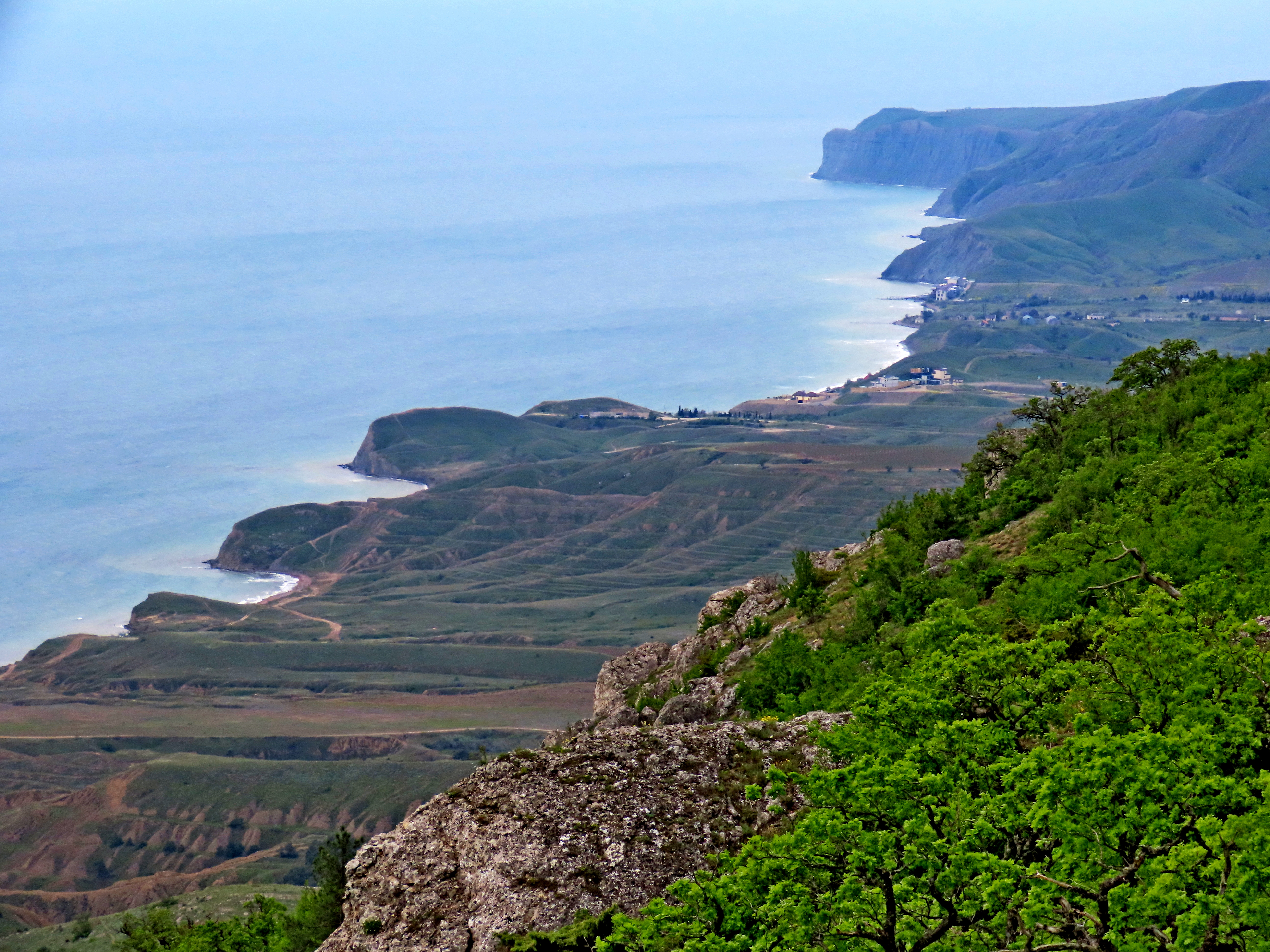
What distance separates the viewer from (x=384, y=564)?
154m

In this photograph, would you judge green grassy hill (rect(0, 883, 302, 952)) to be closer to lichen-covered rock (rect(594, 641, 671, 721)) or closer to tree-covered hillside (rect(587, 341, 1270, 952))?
lichen-covered rock (rect(594, 641, 671, 721))

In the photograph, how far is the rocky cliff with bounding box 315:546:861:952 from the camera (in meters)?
18.1

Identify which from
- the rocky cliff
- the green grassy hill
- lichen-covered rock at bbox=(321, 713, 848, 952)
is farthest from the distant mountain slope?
lichen-covered rock at bbox=(321, 713, 848, 952)

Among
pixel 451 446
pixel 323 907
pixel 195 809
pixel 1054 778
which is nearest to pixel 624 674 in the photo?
pixel 323 907

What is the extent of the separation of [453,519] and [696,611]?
46953 millimetres

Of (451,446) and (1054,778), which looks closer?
(1054,778)

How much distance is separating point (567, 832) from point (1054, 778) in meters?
7.26

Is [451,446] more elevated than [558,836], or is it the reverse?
[558,836]

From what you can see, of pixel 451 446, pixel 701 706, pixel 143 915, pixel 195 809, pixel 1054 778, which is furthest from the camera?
pixel 451 446

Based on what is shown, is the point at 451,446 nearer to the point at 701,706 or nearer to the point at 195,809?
the point at 195,809

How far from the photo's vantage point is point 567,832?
18.9 meters

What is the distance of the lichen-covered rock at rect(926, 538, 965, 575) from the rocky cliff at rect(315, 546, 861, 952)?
13.5m

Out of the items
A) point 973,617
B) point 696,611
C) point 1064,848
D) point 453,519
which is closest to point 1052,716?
point 1064,848

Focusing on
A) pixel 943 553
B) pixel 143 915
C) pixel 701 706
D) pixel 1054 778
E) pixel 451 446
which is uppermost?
pixel 1054 778
